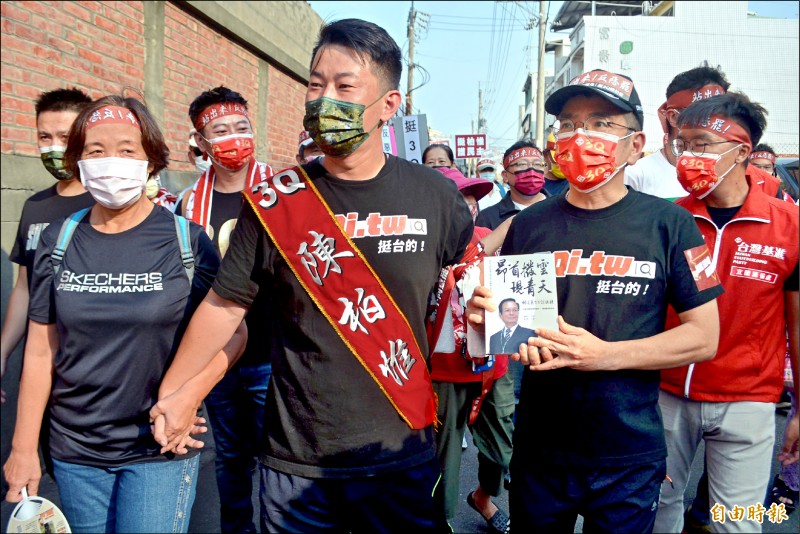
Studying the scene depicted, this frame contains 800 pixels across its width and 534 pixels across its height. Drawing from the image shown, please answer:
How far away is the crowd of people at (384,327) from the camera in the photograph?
1986 mm

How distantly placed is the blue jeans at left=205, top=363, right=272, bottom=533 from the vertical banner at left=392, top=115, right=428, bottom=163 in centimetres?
349

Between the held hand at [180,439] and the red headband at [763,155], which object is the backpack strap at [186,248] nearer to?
the held hand at [180,439]

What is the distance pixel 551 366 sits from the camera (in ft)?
6.59

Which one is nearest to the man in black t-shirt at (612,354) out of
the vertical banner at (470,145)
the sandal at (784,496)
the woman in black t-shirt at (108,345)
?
the woman in black t-shirt at (108,345)

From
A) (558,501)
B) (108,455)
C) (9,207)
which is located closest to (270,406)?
(108,455)

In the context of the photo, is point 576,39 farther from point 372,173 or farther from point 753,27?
point 372,173

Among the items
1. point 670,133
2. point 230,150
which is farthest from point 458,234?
point 670,133

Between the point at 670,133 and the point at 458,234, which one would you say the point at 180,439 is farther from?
the point at 670,133

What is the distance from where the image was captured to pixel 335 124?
2008mm

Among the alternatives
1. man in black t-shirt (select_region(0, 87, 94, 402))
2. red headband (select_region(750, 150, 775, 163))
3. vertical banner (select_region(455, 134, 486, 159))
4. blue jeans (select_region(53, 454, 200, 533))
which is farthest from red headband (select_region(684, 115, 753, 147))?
vertical banner (select_region(455, 134, 486, 159))

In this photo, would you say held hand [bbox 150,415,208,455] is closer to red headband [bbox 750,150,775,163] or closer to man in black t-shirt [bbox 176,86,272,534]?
man in black t-shirt [bbox 176,86,272,534]

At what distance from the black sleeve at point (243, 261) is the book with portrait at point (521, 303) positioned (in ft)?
2.60

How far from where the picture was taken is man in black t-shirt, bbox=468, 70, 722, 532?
2.15 m

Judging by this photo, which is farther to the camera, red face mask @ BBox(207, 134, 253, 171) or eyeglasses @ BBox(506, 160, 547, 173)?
eyeglasses @ BBox(506, 160, 547, 173)
